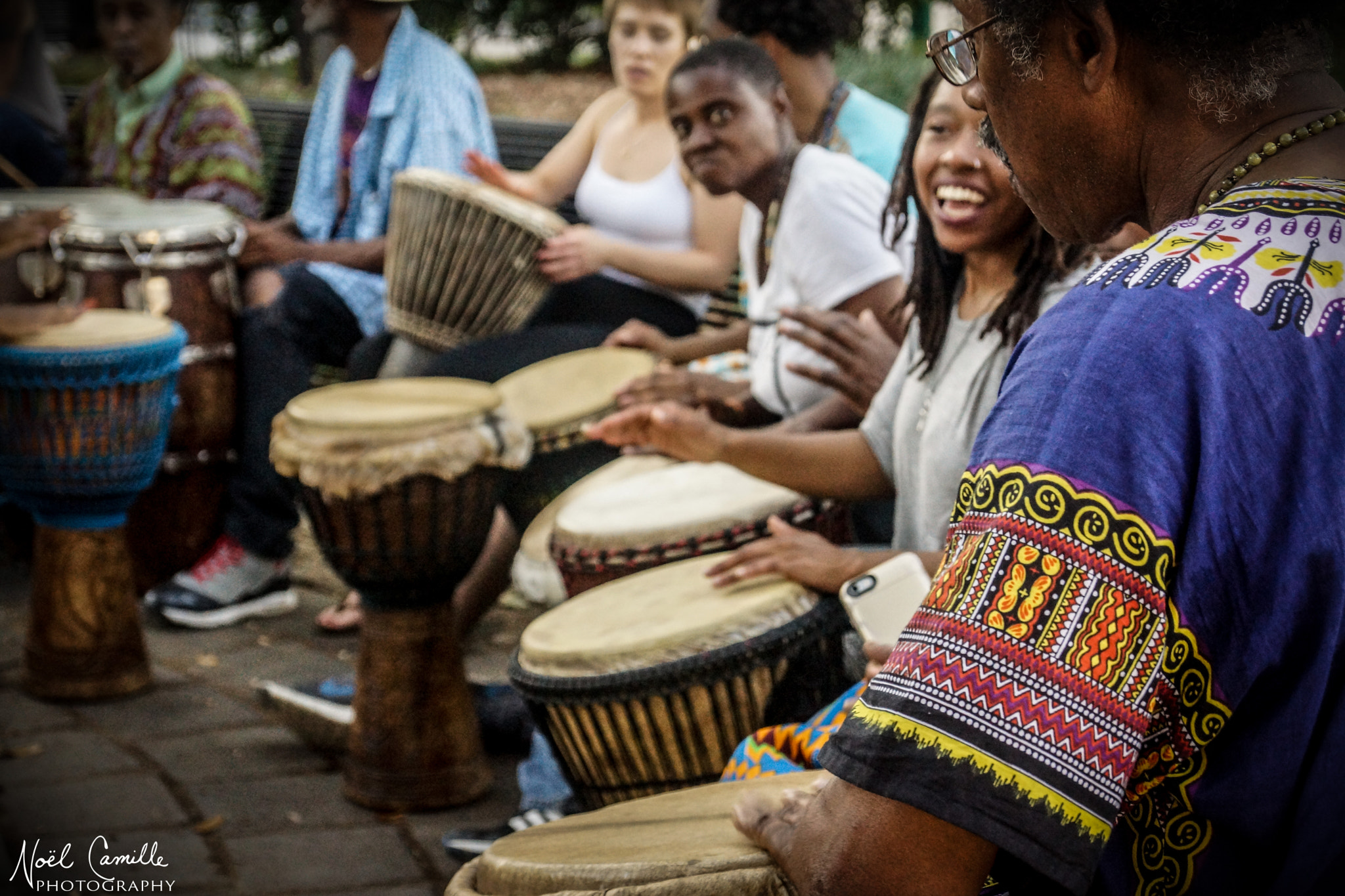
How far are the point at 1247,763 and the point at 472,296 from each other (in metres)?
3.65

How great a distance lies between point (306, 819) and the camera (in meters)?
3.03

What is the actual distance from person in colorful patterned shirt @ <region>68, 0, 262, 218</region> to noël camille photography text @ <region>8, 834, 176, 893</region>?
111 inches

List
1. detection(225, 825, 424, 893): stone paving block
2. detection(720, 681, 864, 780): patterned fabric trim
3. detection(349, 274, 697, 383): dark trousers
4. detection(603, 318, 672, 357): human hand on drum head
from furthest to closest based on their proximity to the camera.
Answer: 1. detection(349, 274, 697, 383): dark trousers
2. detection(603, 318, 672, 357): human hand on drum head
3. detection(225, 825, 424, 893): stone paving block
4. detection(720, 681, 864, 780): patterned fabric trim

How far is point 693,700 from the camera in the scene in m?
2.36

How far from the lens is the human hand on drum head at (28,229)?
4141 mm

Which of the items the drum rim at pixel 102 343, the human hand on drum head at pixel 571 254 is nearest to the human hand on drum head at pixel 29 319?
the drum rim at pixel 102 343

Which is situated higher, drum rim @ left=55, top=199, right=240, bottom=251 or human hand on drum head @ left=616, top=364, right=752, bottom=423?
drum rim @ left=55, top=199, right=240, bottom=251

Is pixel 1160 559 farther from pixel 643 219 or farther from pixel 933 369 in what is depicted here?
pixel 643 219

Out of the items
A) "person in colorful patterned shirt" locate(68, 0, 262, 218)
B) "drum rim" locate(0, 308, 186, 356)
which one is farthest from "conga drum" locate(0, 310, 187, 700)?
"person in colorful patterned shirt" locate(68, 0, 262, 218)

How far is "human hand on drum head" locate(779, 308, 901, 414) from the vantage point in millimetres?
2803

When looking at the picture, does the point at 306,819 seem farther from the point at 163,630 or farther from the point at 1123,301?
the point at 1123,301

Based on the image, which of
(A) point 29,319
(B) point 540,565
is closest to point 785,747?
(B) point 540,565

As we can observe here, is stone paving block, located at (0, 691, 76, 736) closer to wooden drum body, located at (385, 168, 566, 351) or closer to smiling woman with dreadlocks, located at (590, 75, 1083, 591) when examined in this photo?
wooden drum body, located at (385, 168, 566, 351)

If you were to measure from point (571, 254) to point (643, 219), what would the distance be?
0.30m
